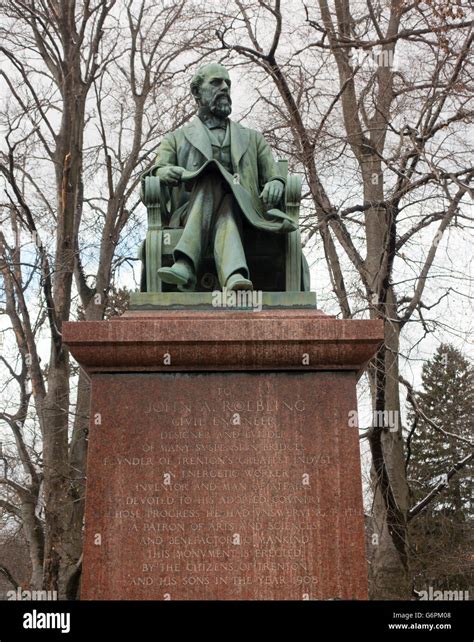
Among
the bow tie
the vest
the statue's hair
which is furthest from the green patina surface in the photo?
the statue's hair

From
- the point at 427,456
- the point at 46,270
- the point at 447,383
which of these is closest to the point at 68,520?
the point at 46,270

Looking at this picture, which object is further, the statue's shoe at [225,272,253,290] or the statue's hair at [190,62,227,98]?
the statue's hair at [190,62,227,98]

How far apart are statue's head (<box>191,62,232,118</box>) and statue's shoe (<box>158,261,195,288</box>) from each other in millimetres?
1575

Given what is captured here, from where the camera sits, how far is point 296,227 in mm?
7016

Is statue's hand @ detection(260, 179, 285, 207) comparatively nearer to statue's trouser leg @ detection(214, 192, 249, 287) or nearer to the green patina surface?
statue's trouser leg @ detection(214, 192, 249, 287)

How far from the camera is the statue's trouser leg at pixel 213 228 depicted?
6.80 metres

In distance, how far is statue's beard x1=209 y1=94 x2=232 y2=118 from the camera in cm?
758

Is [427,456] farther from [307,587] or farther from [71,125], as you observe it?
[307,587]

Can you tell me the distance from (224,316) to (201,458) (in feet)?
3.43

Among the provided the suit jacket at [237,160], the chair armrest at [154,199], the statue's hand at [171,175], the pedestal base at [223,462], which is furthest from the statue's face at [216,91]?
the pedestal base at [223,462]

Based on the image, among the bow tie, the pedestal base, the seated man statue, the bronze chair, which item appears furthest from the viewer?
the bow tie

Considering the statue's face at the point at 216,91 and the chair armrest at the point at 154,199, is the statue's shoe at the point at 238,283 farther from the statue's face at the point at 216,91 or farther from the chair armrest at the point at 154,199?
the statue's face at the point at 216,91

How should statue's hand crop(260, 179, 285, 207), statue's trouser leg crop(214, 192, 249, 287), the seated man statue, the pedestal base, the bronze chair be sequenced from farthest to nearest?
statue's hand crop(260, 179, 285, 207) → the bronze chair → the seated man statue → statue's trouser leg crop(214, 192, 249, 287) → the pedestal base

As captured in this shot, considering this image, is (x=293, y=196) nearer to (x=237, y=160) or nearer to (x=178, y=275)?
(x=237, y=160)
